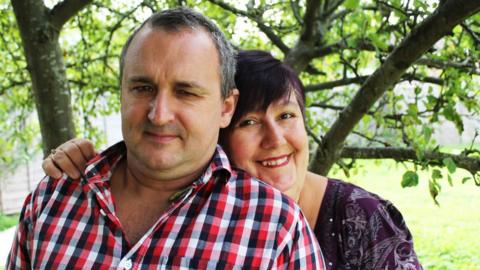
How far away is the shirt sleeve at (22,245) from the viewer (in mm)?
1876

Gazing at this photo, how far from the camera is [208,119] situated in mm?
1796

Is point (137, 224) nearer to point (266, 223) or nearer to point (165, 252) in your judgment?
point (165, 252)

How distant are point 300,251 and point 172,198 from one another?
48 cm

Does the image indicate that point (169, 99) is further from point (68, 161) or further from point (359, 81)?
point (359, 81)

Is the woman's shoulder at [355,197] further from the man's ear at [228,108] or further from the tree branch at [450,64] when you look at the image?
the tree branch at [450,64]

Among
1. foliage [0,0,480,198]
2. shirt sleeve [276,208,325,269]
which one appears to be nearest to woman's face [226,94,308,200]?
shirt sleeve [276,208,325,269]

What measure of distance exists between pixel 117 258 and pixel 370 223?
90 centimetres

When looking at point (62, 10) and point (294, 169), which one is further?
point (62, 10)

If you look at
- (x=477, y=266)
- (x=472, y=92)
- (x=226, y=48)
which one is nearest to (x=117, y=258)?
(x=226, y=48)

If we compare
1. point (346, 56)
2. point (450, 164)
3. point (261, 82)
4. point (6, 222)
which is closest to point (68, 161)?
point (261, 82)

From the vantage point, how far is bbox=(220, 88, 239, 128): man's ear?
196cm

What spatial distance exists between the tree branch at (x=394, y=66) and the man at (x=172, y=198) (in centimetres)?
84

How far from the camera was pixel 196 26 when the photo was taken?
72.6 inches

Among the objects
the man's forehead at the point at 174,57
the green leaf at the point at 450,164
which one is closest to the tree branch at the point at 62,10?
the man's forehead at the point at 174,57
